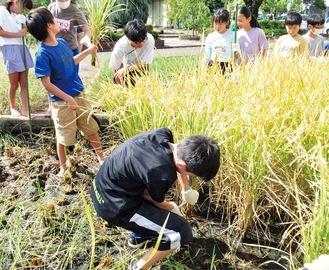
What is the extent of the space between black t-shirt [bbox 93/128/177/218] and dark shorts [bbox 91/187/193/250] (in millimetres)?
38

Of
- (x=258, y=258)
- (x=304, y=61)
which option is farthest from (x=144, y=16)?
(x=258, y=258)

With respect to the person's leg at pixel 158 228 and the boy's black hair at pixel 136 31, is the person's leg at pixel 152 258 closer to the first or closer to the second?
the person's leg at pixel 158 228

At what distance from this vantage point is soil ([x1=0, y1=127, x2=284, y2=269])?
1.98 meters

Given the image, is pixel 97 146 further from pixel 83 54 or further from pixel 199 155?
pixel 199 155

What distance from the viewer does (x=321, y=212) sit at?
1.48 metres

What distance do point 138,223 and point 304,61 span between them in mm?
1764

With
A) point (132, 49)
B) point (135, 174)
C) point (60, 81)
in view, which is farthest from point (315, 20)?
point (135, 174)

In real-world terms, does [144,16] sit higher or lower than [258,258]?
higher

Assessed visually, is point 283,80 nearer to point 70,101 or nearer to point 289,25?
point 70,101

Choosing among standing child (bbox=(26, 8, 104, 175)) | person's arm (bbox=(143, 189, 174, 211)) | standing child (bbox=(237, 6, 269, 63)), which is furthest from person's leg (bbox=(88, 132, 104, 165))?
standing child (bbox=(237, 6, 269, 63))

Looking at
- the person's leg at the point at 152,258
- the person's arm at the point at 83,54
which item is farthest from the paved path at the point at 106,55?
the person's leg at the point at 152,258

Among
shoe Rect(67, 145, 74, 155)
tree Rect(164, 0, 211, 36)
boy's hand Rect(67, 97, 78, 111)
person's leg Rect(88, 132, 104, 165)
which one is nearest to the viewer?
boy's hand Rect(67, 97, 78, 111)

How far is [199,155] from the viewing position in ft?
5.50

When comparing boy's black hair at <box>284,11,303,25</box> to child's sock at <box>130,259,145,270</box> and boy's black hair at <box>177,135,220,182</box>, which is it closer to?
boy's black hair at <box>177,135,220,182</box>
